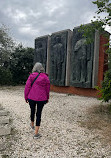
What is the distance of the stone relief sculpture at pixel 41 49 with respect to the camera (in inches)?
475

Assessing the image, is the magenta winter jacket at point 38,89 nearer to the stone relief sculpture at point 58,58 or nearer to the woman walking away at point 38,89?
the woman walking away at point 38,89

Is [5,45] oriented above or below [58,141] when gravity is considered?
above

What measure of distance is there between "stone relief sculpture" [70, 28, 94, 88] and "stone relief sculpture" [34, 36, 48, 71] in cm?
305

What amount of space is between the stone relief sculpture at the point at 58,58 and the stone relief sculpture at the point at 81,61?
2.59ft

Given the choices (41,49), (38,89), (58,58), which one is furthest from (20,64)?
(38,89)

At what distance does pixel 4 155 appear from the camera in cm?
245

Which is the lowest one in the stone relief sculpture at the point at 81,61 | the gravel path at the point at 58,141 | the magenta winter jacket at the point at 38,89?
the gravel path at the point at 58,141

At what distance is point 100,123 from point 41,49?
9297mm

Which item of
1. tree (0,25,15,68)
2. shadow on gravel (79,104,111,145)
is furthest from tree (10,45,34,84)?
shadow on gravel (79,104,111,145)

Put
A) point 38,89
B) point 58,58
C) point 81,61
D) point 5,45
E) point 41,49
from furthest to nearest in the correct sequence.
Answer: point 5,45 < point 41,49 < point 58,58 < point 81,61 < point 38,89

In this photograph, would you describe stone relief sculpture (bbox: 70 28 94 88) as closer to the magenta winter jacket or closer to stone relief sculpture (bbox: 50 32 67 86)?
stone relief sculpture (bbox: 50 32 67 86)

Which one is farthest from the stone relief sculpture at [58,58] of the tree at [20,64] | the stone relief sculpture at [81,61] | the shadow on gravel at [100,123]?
the tree at [20,64]

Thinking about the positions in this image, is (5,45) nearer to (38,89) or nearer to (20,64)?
(20,64)

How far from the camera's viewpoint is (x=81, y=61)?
9219 millimetres
